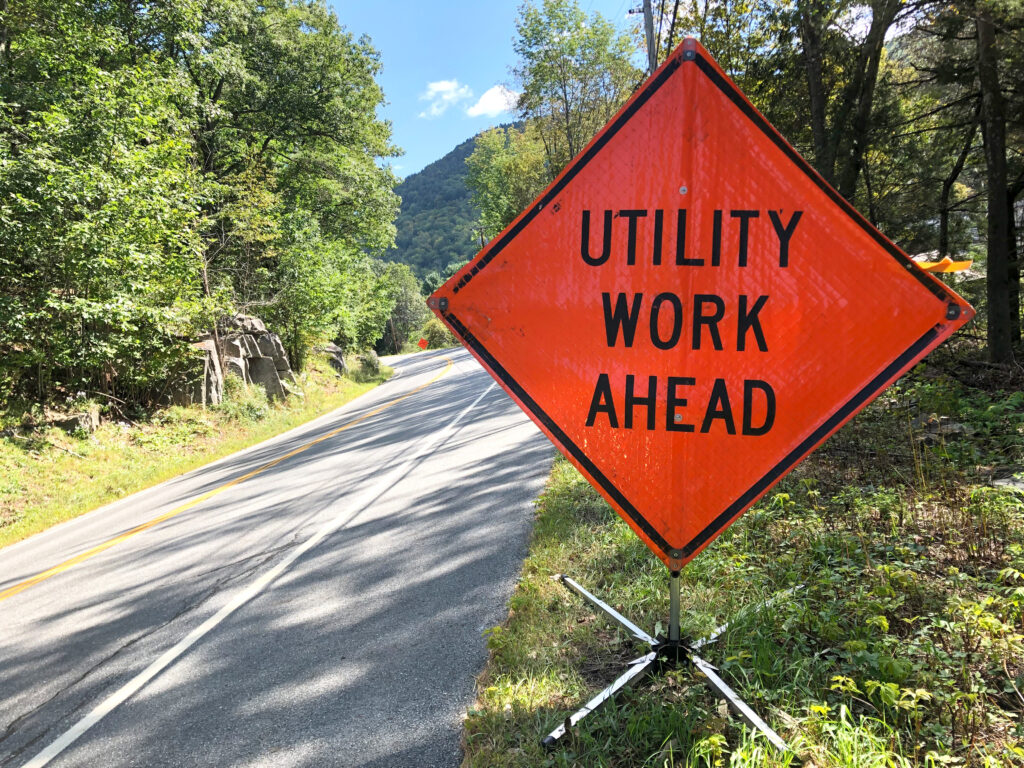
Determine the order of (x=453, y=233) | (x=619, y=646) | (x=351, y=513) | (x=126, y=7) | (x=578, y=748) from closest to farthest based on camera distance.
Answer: (x=578, y=748) < (x=619, y=646) < (x=351, y=513) < (x=126, y=7) < (x=453, y=233)

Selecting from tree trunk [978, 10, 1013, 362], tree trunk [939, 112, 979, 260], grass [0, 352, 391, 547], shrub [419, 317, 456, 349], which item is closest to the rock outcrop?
grass [0, 352, 391, 547]

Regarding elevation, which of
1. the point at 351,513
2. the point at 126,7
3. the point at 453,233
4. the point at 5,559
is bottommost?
the point at 5,559

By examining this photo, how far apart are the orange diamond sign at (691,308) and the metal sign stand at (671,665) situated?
18.5 inches

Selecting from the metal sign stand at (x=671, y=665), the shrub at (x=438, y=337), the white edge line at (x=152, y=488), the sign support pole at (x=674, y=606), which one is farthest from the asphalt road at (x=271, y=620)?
the shrub at (x=438, y=337)

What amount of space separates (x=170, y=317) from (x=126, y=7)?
8520mm

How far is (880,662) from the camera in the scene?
210 centimetres

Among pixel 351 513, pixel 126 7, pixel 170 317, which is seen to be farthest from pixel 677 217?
pixel 126 7

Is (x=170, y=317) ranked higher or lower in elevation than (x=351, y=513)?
higher

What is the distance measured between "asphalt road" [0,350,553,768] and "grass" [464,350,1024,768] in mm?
345

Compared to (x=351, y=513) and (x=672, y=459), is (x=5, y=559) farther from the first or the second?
(x=672, y=459)

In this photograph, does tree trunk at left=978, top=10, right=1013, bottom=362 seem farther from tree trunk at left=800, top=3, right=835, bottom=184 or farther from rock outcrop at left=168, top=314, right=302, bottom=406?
rock outcrop at left=168, top=314, right=302, bottom=406

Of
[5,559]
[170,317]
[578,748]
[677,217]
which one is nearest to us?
[677,217]

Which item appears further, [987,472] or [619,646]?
[987,472]

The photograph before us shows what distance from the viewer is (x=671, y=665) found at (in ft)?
7.48
